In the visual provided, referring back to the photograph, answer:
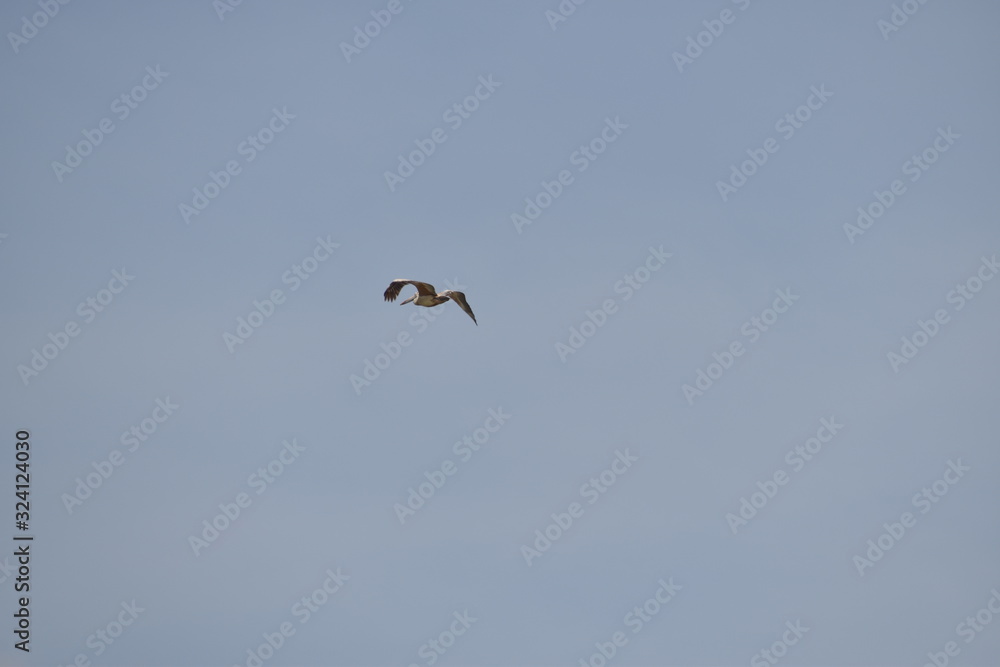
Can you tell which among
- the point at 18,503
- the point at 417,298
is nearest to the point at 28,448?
the point at 18,503

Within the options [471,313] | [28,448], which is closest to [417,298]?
[471,313]

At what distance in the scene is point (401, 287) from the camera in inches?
3098

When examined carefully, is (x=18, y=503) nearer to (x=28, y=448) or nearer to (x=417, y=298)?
(x=28, y=448)

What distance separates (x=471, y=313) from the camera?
79250 mm

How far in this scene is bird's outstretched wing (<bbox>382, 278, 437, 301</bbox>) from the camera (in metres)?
78.4

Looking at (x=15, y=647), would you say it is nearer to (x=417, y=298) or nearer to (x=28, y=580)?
(x=28, y=580)

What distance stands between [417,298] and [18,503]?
62.4 ft

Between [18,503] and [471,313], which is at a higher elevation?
[471,313]

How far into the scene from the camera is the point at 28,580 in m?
83.6

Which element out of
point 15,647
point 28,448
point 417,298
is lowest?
point 15,647

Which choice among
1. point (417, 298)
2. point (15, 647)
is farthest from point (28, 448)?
point (417, 298)

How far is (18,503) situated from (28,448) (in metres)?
2.77

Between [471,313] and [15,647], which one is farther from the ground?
[471,313]

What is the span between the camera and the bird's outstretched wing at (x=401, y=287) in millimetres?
78438
